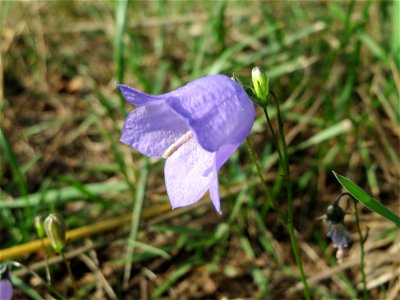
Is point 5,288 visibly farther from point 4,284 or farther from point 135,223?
point 135,223

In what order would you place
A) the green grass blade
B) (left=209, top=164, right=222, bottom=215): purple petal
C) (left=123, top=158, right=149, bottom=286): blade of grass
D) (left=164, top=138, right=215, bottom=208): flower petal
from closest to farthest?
(left=209, top=164, right=222, bottom=215): purple petal, the green grass blade, (left=164, top=138, right=215, bottom=208): flower petal, (left=123, top=158, right=149, bottom=286): blade of grass

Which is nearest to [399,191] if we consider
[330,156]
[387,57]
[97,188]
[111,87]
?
[330,156]

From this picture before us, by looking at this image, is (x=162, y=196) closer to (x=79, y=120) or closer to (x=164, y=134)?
(x=79, y=120)

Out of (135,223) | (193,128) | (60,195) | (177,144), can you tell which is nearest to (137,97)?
(193,128)

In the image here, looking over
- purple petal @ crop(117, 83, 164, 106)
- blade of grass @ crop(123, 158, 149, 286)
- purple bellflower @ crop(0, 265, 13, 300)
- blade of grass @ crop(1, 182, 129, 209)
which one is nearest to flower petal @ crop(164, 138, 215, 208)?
purple petal @ crop(117, 83, 164, 106)

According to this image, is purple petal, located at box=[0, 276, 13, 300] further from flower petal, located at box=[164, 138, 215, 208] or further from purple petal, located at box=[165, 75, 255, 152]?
purple petal, located at box=[165, 75, 255, 152]

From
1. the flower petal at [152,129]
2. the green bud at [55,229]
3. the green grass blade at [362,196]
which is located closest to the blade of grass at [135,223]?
the green bud at [55,229]

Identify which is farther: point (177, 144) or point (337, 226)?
point (337, 226)
